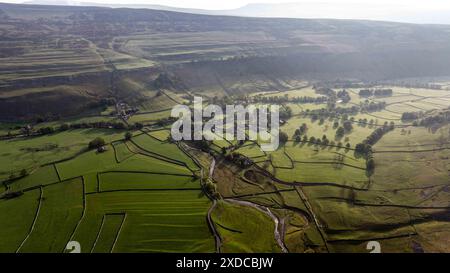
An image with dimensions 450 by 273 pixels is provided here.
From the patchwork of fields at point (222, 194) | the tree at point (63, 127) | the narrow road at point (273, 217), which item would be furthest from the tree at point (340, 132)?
the tree at point (63, 127)

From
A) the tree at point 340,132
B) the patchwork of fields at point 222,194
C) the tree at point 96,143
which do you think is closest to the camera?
the patchwork of fields at point 222,194

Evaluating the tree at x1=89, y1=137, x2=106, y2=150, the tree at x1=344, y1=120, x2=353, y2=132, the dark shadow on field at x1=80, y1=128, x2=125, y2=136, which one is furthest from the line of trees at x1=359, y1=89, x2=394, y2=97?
the tree at x1=89, y1=137, x2=106, y2=150

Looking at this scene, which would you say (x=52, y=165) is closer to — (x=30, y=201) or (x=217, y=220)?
(x=30, y=201)

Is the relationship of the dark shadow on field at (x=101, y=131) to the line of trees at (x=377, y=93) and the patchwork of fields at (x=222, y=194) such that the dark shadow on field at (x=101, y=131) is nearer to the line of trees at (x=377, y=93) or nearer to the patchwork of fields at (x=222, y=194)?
the patchwork of fields at (x=222, y=194)

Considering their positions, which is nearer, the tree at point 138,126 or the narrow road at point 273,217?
the narrow road at point 273,217

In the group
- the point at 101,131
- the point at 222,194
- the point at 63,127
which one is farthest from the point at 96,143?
the point at 222,194

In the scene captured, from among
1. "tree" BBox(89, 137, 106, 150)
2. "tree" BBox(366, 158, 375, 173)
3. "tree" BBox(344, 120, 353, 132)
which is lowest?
"tree" BBox(366, 158, 375, 173)

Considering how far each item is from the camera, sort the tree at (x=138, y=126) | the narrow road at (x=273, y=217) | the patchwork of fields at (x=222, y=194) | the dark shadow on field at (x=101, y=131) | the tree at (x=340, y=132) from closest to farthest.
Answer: the patchwork of fields at (x=222, y=194)
the narrow road at (x=273, y=217)
the dark shadow on field at (x=101, y=131)
the tree at (x=340, y=132)
the tree at (x=138, y=126)

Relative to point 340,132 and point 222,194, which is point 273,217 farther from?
point 340,132

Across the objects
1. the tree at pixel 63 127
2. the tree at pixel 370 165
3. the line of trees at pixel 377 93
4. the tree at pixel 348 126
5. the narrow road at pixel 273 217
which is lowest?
the narrow road at pixel 273 217

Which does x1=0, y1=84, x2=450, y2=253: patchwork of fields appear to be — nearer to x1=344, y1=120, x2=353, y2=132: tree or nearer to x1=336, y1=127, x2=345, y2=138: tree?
x1=336, y1=127, x2=345, y2=138: tree
